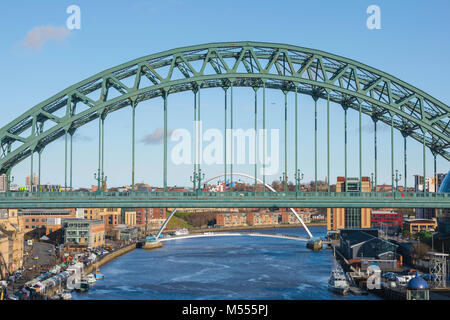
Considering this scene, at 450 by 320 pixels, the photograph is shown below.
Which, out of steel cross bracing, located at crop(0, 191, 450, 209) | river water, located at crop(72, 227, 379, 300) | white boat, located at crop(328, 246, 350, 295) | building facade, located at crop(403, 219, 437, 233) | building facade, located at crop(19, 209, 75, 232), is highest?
steel cross bracing, located at crop(0, 191, 450, 209)

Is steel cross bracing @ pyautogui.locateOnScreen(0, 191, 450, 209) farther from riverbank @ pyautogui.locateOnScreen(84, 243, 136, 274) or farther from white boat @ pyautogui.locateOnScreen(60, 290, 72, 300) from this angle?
riverbank @ pyautogui.locateOnScreen(84, 243, 136, 274)

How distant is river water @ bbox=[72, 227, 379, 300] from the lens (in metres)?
58.3

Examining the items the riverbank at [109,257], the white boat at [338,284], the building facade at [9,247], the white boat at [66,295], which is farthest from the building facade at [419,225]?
the white boat at [66,295]

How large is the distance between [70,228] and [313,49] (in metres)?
61.0

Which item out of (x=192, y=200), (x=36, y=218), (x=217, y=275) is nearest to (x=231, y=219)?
(x=36, y=218)

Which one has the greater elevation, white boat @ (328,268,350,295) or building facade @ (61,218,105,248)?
building facade @ (61,218,105,248)

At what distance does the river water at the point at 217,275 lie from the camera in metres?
58.3

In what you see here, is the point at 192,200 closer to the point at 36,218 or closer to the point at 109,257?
the point at 109,257

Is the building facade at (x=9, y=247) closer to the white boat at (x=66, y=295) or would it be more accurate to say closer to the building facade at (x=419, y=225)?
the white boat at (x=66, y=295)

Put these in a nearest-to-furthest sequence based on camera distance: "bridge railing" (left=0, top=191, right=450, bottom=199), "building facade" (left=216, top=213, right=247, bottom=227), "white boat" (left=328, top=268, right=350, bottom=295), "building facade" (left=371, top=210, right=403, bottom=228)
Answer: "bridge railing" (left=0, top=191, right=450, bottom=199)
"white boat" (left=328, top=268, right=350, bottom=295)
"building facade" (left=371, top=210, right=403, bottom=228)
"building facade" (left=216, top=213, right=247, bottom=227)

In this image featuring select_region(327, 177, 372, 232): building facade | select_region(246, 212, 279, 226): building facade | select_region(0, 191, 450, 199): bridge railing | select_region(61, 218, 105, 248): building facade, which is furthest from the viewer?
select_region(246, 212, 279, 226): building facade

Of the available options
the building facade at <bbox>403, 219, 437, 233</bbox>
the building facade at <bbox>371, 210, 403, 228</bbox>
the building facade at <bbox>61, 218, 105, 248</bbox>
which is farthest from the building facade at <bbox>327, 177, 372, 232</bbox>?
the building facade at <bbox>61, 218, 105, 248</bbox>

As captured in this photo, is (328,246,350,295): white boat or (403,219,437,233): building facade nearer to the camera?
(328,246,350,295): white boat

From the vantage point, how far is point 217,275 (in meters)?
71.8
